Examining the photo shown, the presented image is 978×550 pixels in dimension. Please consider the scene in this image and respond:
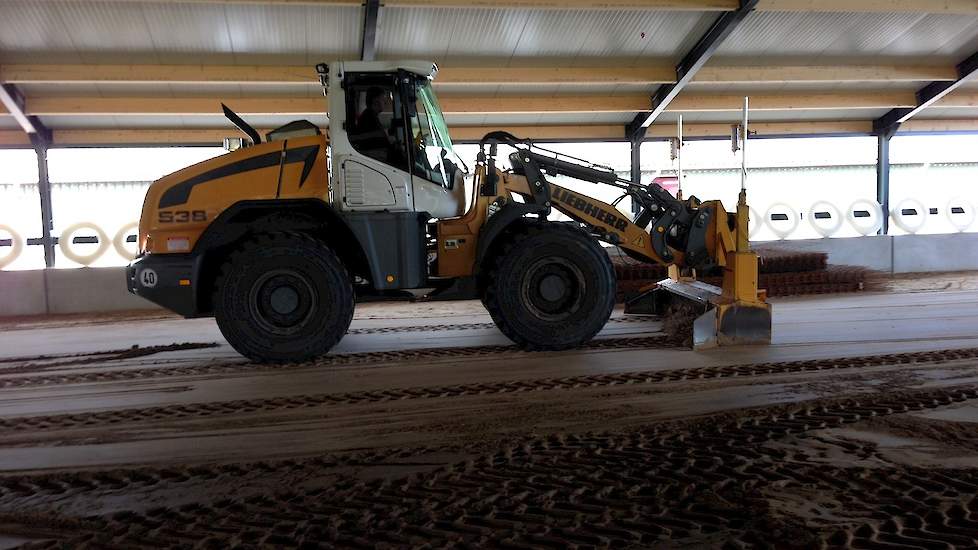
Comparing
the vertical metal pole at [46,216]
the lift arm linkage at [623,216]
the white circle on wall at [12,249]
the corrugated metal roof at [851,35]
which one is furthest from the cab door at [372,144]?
the white circle on wall at [12,249]

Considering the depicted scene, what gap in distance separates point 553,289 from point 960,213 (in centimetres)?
1670

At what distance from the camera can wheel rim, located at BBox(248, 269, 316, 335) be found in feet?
20.6

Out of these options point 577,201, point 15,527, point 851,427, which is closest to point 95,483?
point 15,527

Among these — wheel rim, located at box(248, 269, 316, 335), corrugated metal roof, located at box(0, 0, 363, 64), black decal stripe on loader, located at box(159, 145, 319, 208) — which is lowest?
wheel rim, located at box(248, 269, 316, 335)

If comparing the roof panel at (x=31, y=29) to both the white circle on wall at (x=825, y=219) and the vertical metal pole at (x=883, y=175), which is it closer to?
the white circle on wall at (x=825, y=219)

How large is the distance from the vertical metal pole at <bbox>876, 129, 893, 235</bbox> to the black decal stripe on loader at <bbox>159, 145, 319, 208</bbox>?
16612mm

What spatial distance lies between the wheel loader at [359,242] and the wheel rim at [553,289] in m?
0.01

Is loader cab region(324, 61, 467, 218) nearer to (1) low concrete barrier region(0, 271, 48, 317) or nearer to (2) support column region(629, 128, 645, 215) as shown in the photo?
(1) low concrete barrier region(0, 271, 48, 317)

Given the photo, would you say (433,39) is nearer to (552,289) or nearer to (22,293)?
(552,289)

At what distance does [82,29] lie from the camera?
11984 millimetres

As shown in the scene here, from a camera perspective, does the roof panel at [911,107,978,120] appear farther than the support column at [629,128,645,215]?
Yes

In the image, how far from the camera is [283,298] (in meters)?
6.29

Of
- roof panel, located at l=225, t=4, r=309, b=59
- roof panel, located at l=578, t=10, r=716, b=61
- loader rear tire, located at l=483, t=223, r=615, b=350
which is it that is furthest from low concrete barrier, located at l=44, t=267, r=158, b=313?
roof panel, located at l=578, t=10, r=716, b=61

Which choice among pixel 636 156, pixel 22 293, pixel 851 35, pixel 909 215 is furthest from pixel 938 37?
pixel 22 293
